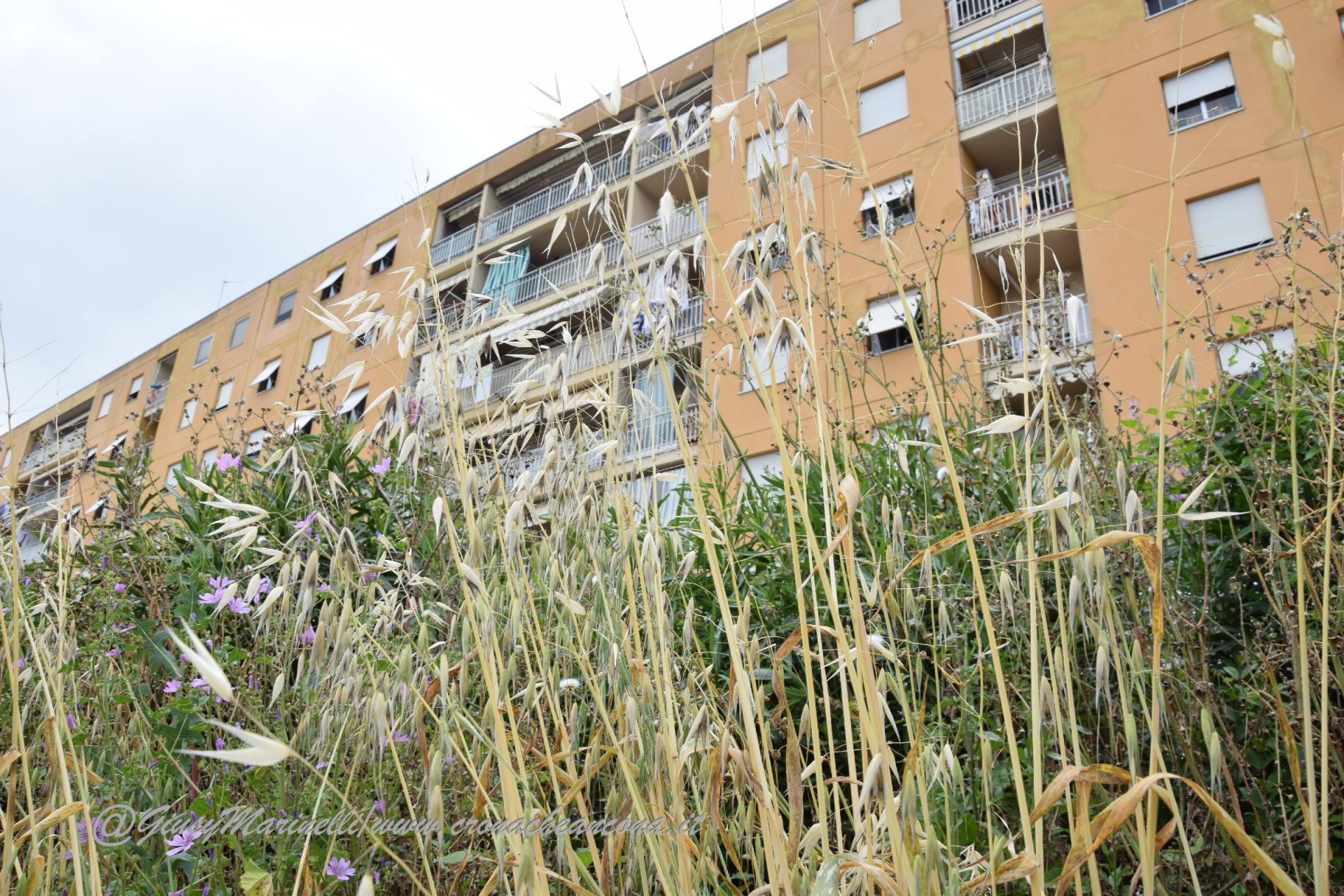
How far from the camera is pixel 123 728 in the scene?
7.08 ft


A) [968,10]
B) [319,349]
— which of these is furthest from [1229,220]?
[319,349]

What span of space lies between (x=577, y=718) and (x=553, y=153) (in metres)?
19.9

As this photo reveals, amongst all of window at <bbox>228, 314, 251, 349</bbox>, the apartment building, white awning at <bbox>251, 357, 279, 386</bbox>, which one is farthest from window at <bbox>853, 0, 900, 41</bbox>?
window at <bbox>228, 314, 251, 349</bbox>

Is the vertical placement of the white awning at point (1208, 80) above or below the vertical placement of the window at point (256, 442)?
above

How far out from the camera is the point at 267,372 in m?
23.4

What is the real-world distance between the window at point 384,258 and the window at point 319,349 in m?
2.09

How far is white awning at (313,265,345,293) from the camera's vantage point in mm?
23234

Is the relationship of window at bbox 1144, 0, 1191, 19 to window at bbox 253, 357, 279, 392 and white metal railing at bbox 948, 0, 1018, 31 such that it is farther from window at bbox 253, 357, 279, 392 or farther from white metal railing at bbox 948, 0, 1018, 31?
window at bbox 253, 357, 279, 392

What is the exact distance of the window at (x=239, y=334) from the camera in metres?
25.7

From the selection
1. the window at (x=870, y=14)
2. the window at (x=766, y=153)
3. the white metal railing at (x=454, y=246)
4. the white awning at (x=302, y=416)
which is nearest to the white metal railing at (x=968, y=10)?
the window at (x=870, y=14)

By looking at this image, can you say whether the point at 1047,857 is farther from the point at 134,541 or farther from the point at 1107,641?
the point at 134,541

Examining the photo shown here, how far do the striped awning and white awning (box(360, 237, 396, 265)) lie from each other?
46.2 ft

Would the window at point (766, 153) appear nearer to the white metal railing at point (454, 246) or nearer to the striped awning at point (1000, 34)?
the striped awning at point (1000, 34)

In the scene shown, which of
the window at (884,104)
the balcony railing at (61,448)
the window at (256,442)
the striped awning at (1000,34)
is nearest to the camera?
the balcony railing at (61,448)
